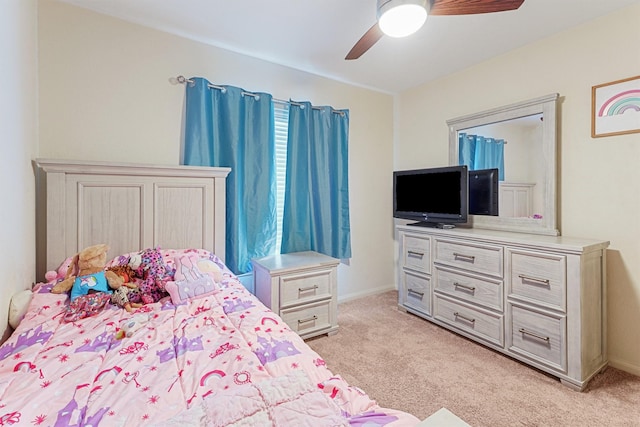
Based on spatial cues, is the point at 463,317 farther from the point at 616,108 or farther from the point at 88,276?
A: the point at 88,276

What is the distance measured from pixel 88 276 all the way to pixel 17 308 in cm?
31

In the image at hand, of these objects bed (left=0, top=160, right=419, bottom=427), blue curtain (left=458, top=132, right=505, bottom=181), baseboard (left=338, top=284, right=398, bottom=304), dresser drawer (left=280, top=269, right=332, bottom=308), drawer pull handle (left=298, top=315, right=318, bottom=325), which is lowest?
baseboard (left=338, top=284, right=398, bottom=304)

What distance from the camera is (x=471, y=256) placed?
2361 millimetres

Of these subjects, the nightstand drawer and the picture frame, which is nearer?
the picture frame

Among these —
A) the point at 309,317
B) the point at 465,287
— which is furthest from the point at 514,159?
the point at 309,317

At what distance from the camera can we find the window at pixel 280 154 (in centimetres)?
285

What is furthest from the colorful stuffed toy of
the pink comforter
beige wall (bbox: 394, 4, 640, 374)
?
beige wall (bbox: 394, 4, 640, 374)

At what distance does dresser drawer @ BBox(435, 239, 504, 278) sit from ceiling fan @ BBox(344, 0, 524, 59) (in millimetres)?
1545

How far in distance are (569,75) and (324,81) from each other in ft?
Result: 6.85

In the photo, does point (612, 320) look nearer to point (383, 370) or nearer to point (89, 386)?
point (383, 370)

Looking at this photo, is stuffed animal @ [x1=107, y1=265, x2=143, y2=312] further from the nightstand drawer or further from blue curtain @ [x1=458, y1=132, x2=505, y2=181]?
blue curtain @ [x1=458, y1=132, x2=505, y2=181]

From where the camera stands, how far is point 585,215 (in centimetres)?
214

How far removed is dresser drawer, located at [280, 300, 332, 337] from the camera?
232cm

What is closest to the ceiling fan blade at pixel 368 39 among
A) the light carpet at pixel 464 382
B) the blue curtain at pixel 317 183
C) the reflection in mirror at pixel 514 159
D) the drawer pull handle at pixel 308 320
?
the blue curtain at pixel 317 183
